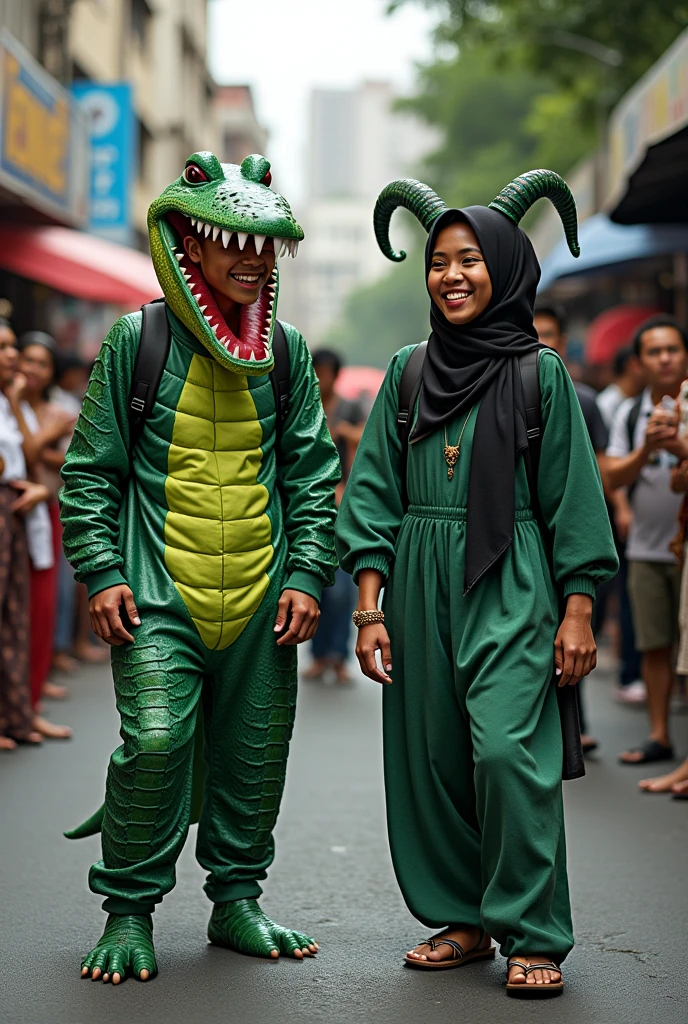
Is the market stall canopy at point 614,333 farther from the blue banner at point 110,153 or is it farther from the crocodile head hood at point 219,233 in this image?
the crocodile head hood at point 219,233

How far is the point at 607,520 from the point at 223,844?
56.8 inches

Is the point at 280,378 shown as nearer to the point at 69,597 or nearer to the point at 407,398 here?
the point at 407,398

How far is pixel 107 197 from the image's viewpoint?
19.4 metres

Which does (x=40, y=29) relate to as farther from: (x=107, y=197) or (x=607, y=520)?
(x=607, y=520)

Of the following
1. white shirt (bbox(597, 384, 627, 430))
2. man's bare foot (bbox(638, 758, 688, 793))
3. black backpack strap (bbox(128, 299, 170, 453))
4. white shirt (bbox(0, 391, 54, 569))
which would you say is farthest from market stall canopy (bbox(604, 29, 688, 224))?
black backpack strap (bbox(128, 299, 170, 453))

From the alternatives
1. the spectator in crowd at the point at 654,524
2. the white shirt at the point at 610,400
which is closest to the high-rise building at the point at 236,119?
the white shirt at the point at 610,400

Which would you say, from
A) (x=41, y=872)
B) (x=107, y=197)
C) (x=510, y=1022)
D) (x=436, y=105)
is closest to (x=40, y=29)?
(x=107, y=197)

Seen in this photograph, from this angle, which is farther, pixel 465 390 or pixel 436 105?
pixel 436 105

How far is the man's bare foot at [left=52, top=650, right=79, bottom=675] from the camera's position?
10.9 m

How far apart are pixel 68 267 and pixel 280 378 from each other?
10.5 m

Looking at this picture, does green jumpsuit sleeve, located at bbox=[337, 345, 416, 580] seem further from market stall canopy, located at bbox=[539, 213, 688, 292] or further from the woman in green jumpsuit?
market stall canopy, located at bbox=[539, 213, 688, 292]

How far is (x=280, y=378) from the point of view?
4633mm

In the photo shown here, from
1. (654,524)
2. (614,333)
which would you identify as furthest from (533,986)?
(614,333)

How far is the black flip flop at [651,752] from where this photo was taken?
307 inches
